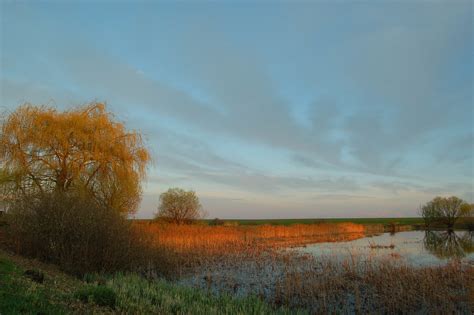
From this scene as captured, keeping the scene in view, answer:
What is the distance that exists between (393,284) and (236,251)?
12.9 m

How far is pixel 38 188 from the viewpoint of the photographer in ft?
62.7

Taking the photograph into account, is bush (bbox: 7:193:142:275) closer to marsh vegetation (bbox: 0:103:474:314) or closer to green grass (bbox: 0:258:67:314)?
marsh vegetation (bbox: 0:103:474:314)

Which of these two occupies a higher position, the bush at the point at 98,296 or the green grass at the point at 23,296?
the green grass at the point at 23,296

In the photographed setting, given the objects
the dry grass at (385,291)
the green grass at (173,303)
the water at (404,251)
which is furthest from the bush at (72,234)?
the water at (404,251)

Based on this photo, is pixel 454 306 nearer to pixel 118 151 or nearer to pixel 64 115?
pixel 118 151

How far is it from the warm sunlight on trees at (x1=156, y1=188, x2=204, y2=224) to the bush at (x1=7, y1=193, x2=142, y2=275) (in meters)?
25.0

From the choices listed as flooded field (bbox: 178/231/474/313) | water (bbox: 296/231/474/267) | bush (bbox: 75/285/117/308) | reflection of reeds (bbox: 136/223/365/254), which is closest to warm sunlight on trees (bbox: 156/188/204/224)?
reflection of reeds (bbox: 136/223/365/254)

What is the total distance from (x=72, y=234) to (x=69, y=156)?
7.19 m

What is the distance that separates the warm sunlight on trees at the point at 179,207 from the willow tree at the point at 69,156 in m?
19.1

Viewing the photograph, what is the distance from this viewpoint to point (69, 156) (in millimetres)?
19828

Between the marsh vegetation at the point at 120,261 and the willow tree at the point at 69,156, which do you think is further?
the willow tree at the point at 69,156

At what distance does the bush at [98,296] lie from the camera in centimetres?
837

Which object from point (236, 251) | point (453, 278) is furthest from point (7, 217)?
point (453, 278)

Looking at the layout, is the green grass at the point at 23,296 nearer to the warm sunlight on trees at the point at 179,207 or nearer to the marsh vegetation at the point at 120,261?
the marsh vegetation at the point at 120,261
